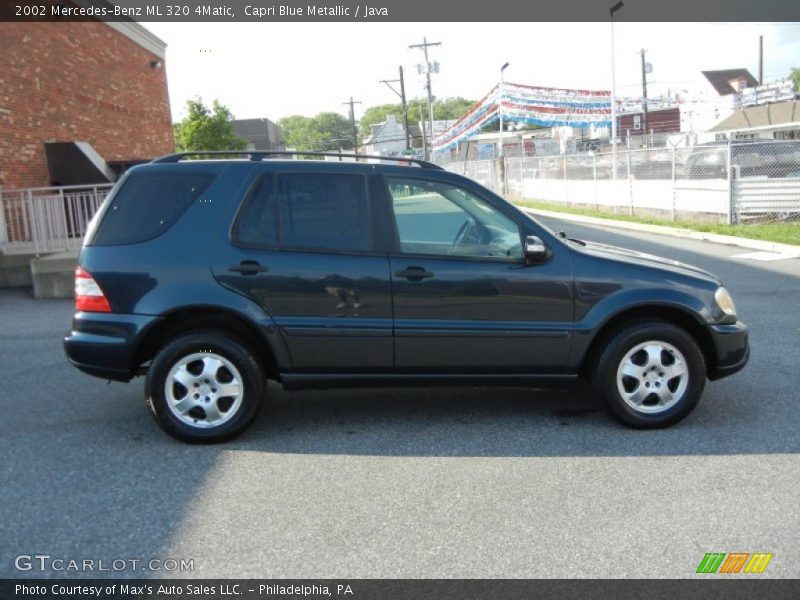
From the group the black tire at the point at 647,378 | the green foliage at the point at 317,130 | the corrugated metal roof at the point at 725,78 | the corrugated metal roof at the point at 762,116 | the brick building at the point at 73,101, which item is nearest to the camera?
the black tire at the point at 647,378

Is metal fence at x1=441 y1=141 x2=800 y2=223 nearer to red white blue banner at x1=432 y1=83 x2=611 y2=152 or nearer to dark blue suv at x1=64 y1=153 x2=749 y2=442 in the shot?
dark blue suv at x1=64 y1=153 x2=749 y2=442

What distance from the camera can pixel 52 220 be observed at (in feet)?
42.4

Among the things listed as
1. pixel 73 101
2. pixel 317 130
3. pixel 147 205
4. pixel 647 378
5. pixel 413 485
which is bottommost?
pixel 413 485

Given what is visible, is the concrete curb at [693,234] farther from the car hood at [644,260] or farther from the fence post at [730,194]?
the car hood at [644,260]

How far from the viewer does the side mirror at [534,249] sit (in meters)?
5.00

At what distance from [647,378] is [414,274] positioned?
1679 millimetres

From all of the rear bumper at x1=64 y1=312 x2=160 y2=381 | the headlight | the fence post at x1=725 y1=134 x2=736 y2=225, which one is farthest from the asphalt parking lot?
the fence post at x1=725 y1=134 x2=736 y2=225

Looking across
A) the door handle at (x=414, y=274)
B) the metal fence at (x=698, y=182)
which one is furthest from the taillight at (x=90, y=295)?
→ the metal fence at (x=698, y=182)

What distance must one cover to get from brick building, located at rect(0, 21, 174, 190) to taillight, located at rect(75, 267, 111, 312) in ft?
36.6

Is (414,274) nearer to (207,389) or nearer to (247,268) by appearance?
(247,268)

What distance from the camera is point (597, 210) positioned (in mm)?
26234

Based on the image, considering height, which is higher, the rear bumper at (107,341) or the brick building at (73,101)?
the brick building at (73,101)

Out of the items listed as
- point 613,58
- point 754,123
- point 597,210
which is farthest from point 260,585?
point 754,123

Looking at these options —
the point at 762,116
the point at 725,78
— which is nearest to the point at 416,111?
the point at 725,78
